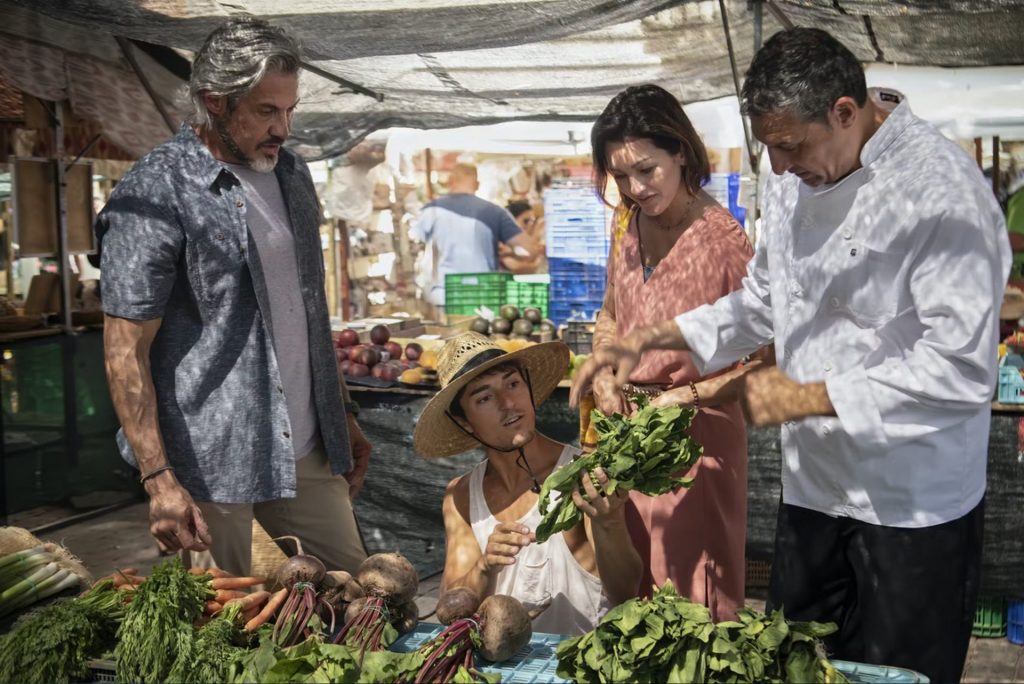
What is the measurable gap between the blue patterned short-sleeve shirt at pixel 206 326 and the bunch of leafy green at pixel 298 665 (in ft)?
3.43

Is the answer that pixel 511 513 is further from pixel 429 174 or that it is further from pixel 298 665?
pixel 429 174

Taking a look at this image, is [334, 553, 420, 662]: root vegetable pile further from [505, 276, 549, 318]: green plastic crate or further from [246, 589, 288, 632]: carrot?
[505, 276, 549, 318]: green plastic crate

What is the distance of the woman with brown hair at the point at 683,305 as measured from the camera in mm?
3238

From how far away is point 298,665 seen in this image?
7.38 ft

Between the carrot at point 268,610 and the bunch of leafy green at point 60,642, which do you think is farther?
the carrot at point 268,610

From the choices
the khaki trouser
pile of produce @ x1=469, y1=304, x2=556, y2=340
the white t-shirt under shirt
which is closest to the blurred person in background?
pile of produce @ x1=469, y1=304, x2=556, y2=340

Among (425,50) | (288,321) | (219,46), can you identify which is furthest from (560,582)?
(425,50)

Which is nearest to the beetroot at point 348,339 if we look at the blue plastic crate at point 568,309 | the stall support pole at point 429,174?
the blue plastic crate at point 568,309

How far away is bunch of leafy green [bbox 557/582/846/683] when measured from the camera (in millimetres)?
2148

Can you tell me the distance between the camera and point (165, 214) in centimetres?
318

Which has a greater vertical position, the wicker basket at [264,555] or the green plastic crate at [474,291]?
the green plastic crate at [474,291]

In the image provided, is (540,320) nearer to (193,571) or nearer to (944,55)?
(944,55)

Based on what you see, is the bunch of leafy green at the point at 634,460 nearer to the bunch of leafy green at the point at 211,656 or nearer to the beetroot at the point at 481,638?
the beetroot at the point at 481,638

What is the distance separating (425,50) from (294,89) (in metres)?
2.69
